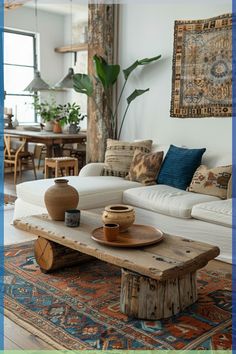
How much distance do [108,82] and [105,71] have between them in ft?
0.44

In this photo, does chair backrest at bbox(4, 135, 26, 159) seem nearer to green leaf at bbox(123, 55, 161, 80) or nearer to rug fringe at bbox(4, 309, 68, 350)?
green leaf at bbox(123, 55, 161, 80)

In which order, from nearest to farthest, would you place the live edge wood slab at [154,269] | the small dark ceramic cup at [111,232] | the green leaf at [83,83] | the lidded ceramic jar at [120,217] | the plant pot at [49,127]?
1. the live edge wood slab at [154,269]
2. the small dark ceramic cup at [111,232]
3. the lidded ceramic jar at [120,217]
4. the green leaf at [83,83]
5. the plant pot at [49,127]

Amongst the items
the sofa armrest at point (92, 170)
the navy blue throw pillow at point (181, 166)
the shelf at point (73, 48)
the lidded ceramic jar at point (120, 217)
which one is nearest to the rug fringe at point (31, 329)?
the lidded ceramic jar at point (120, 217)

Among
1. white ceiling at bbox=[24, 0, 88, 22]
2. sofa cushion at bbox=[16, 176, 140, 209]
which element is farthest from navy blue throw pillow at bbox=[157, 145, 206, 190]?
white ceiling at bbox=[24, 0, 88, 22]

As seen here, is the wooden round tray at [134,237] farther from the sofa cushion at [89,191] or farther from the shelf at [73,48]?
the shelf at [73,48]

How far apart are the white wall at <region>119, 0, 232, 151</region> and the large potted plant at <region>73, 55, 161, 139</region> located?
0.39 ft

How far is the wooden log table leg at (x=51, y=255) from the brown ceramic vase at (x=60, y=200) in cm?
20

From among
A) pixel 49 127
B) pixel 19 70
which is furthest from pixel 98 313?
pixel 19 70

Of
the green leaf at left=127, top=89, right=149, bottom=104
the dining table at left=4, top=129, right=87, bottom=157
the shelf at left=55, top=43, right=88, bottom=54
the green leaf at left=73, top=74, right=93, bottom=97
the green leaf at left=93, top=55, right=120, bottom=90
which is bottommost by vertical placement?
the dining table at left=4, top=129, right=87, bottom=157

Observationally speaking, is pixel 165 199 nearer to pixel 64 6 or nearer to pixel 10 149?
pixel 10 149

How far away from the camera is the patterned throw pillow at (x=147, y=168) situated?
441 cm

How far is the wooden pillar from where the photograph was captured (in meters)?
5.29

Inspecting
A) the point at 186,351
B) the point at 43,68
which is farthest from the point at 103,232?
the point at 43,68

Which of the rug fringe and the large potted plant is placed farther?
the large potted plant
